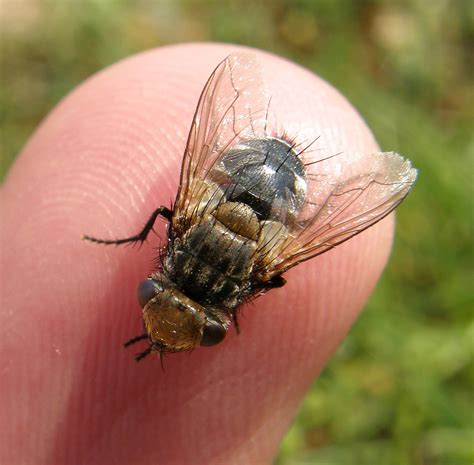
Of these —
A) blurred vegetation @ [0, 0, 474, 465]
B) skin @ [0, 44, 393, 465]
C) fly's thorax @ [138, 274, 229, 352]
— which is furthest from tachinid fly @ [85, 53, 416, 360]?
blurred vegetation @ [0, 0, 474, 465]

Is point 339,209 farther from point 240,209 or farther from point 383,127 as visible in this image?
point 383,127

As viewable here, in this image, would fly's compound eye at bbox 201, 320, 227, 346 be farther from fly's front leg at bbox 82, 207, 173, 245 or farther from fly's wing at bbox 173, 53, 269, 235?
fly's front leg at bbox 82, 207, 173, 245

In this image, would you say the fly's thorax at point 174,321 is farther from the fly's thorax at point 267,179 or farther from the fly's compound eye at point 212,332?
the fly's thorax at point 267,179

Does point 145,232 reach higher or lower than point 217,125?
lower

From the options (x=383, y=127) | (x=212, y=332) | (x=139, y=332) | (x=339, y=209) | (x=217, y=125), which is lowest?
(x=139, y=332)

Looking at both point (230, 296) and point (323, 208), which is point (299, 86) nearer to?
point (323, 208)

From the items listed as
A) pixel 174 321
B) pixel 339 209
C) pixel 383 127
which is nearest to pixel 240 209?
pixel 339 209

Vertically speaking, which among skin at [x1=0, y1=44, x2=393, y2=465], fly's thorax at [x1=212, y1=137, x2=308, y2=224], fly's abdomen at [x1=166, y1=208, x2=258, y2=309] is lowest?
skin at [x1=0, y1=44, x2=393, y2=465]
